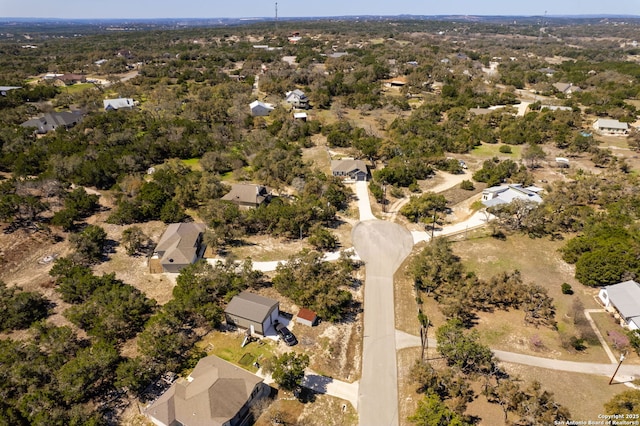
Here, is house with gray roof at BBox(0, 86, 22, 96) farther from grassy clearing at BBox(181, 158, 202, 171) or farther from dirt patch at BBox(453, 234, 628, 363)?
dirt patch at BBox(453, 234, 628, 363)

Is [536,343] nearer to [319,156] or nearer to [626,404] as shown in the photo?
[626,404]

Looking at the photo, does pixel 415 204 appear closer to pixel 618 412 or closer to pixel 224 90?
pixel 618 412

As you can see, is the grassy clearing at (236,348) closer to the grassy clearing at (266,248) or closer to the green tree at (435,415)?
the grassy clearing at (266,248)

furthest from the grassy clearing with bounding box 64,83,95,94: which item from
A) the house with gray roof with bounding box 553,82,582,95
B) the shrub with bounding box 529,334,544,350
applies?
the house with gray roof with bounding box 553,82,582,95

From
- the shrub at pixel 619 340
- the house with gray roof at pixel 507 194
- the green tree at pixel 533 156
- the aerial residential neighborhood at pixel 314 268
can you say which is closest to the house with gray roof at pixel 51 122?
the aerial residential neighborhood at pixel 314 268

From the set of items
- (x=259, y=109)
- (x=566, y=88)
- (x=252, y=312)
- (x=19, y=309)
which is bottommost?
(x=19, y=309)

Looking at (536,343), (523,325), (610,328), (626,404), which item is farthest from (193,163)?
(626,404)
